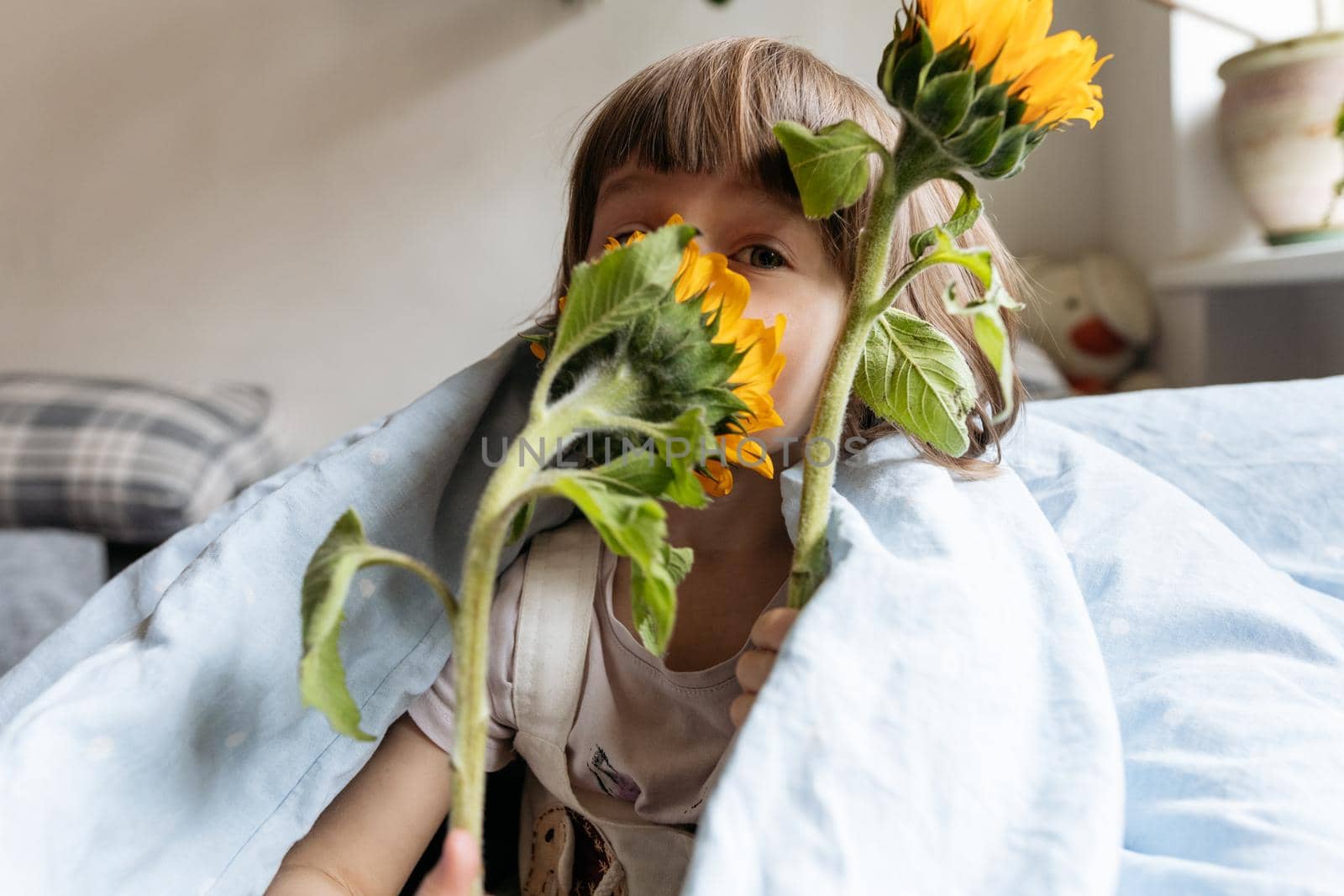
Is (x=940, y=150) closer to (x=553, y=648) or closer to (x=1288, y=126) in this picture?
(x=553, y=648)

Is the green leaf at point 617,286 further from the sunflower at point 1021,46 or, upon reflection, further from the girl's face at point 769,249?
the girl's face at point 769,249

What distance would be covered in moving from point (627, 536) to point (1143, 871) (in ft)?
0.89

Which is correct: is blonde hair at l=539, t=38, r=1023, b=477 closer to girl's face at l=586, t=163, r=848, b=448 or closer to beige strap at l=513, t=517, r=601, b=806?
girl's face at l=586, t=163, r=848, b=448

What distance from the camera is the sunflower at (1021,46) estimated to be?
0.94 feet

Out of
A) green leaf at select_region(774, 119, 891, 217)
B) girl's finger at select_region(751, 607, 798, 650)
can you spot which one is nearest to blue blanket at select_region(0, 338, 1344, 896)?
girl's finger at select_region(751, 607, 798, 650)

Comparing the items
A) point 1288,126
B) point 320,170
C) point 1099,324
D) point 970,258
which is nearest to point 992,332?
A: point 970,258

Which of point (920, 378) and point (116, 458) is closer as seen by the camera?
point (920, 378)

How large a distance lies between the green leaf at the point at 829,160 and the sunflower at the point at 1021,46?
1.8 inches

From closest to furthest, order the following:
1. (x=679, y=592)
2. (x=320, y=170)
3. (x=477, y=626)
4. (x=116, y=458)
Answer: (x=477, y=626)
(x=679, y=592)
(x=116, y=458)
(x=320, y=170)

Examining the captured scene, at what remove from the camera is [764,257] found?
0.52 meters

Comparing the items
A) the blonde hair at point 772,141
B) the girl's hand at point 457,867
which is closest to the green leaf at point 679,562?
the girl's hand at point 457,867

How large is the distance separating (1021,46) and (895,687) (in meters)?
0.22

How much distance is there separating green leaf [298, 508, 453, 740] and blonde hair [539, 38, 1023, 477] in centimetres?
32

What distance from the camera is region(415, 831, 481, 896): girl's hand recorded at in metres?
0.25
